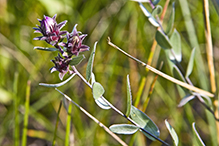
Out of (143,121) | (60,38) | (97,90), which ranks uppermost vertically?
(60,38)

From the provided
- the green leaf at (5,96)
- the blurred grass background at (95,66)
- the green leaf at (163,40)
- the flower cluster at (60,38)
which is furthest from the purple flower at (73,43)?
the green leaf at (5,96)

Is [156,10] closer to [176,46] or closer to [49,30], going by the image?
[176,46]

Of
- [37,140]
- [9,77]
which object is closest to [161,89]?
[37,140]

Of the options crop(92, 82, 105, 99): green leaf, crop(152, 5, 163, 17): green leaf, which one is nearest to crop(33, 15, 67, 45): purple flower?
crop(92, 82, 105, 99): green leaf

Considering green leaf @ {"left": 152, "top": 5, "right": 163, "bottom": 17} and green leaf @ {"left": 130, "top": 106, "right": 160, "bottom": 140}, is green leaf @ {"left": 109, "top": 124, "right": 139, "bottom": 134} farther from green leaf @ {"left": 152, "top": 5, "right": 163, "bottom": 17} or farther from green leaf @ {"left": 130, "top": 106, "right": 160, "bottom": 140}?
green leaf @ {"left": 152, "top": 5, "right": 163, "bottom": 17}

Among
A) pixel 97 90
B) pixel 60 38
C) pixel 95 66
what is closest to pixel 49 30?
pixel 60 38
